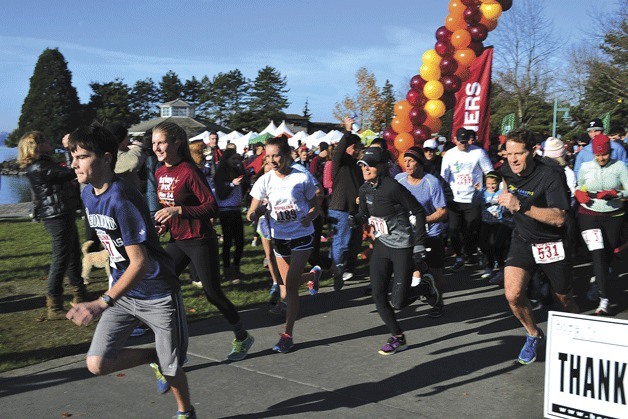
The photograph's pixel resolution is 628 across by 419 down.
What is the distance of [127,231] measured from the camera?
3488mm

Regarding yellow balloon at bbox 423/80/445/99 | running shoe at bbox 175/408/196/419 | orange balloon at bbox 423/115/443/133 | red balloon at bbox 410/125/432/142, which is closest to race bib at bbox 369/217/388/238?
running shoe at bbox 175/408/196/419

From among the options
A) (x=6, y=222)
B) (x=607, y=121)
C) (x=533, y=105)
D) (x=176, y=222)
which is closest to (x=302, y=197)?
(x=176, y=222)

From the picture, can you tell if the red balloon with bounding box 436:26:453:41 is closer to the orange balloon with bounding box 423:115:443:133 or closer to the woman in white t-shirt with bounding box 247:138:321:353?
the orange balloon with bounding box 423:115:443:133

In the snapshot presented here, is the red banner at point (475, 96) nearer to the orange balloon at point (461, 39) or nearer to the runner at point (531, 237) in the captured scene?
the orange balloon at point (461, 39)

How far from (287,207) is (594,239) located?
3.69 metres

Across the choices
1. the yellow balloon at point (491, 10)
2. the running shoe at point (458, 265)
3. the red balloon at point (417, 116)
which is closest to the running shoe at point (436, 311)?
the running shoe at point (458, 265)

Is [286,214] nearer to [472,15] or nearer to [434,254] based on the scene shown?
[434,254]

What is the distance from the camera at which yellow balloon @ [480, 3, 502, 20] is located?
1344 cm

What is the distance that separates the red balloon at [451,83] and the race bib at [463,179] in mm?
4859

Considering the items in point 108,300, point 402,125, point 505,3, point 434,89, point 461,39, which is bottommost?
point 108,300

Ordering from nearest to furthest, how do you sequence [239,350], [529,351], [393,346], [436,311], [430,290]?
[529,351], [239,350], [393,346], [430,290], [436,311]

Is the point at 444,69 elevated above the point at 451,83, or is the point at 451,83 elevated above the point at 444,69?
the point at 444,69

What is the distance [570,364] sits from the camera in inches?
142

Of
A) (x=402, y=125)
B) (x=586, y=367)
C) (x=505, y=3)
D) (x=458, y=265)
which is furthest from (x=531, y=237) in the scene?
(x=505, y=3)
